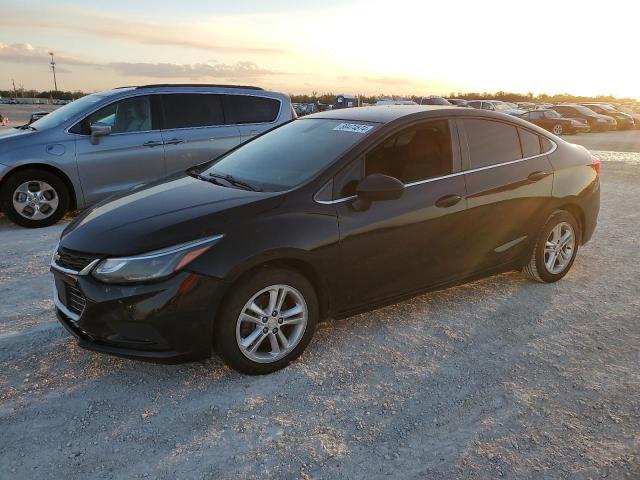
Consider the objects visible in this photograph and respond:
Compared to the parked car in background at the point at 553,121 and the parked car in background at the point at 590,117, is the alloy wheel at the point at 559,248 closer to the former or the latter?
the parked car in background at the point at 553,121

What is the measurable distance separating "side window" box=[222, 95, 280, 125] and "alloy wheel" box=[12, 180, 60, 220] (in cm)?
259

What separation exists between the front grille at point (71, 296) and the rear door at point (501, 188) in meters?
2.68

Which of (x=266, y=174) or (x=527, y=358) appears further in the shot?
(x=266, y=174)

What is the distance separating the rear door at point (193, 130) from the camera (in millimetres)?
7416

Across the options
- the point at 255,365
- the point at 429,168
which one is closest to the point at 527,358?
the point at 429,168

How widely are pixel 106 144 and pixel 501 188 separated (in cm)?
505

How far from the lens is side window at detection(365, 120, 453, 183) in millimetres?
3760

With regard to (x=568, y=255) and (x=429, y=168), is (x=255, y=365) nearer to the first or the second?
(x=429, y=168)

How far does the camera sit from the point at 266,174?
381cm

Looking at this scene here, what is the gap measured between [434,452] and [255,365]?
1166 mm

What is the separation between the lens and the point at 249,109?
26.5 feet

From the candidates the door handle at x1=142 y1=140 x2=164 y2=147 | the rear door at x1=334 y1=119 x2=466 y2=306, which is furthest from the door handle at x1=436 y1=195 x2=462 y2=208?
the door handle at x1=142 y1=140 x2=164 y2=147

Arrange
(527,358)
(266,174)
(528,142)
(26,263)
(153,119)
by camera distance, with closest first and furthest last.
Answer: (527,358), (266,174), (528,142), (26,263), (153,119)

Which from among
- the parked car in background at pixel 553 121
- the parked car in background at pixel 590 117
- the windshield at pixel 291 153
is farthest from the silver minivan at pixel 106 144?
the parked car in background at pixel 590 117
